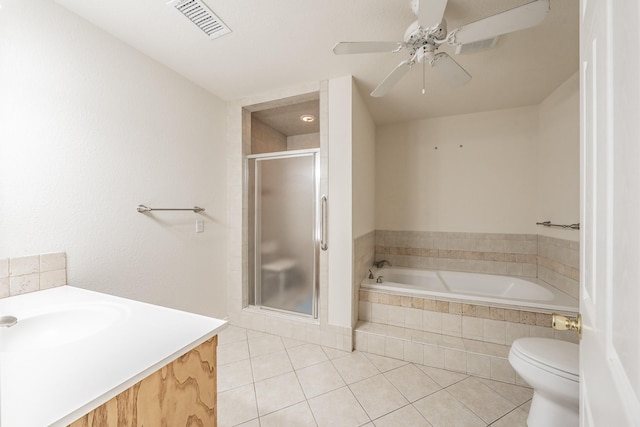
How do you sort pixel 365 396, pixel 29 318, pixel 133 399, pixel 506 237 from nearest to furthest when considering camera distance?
pixel 133 399 → pixel 29 318 → pixel 365 396 → pixel 506 237

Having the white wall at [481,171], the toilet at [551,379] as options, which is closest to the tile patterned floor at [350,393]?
the toilet at [551,379]

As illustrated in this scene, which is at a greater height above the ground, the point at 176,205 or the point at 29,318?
the point at 176,205

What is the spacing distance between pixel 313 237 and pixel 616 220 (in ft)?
6.77

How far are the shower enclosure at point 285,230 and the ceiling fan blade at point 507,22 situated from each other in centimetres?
137

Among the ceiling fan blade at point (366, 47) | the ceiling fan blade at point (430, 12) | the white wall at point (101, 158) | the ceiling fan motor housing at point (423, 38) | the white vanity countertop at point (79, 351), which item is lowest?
the white vanity countertop at point (79, 351)

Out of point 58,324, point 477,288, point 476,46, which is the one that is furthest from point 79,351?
point 477,288

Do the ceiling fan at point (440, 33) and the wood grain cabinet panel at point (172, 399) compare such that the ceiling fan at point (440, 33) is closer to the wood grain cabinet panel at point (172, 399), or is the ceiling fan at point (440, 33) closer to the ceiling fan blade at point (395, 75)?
the ceiling fan blade at point (395, 75)

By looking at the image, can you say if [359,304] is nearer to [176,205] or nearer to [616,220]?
[176,205]

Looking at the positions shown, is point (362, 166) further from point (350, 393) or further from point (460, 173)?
point (350, 393)

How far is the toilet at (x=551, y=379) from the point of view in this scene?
1228 mm

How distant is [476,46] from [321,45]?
1046mm

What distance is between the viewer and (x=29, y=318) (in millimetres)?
930

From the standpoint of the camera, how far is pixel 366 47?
138 cm

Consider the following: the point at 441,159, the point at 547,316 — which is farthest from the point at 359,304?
the point at 441,159
